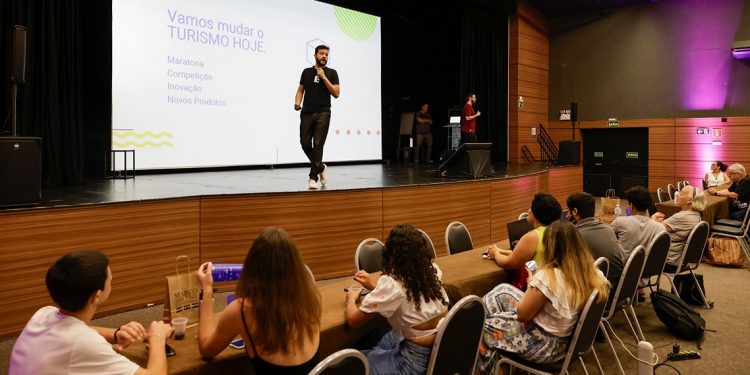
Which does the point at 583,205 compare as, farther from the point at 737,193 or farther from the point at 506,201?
the point at 737,193

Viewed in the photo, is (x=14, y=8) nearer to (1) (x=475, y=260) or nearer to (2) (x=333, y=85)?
(2) (x=333, y=85)

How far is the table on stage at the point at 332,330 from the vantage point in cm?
177

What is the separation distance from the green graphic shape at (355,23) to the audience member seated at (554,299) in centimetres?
785

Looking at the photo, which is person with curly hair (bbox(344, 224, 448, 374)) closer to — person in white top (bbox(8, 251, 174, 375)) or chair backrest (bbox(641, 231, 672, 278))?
person in white top (bbox(8, 251, 174, 375))

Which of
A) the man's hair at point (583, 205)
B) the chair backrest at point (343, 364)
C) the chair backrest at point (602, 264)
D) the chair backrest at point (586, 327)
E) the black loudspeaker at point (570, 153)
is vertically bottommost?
the chair backrest at point (586, 327)

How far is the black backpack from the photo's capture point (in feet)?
12.2

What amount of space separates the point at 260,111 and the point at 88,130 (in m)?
2.47

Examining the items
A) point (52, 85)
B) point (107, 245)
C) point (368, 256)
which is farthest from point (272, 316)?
point (52, 85)

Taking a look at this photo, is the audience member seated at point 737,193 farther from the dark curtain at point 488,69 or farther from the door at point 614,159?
the dark curtain at point 488,69

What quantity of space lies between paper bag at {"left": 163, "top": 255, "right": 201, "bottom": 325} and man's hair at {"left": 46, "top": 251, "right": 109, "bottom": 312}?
1.28ft

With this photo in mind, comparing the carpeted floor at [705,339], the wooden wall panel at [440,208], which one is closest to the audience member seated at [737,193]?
the carpeted floor at [705,339]

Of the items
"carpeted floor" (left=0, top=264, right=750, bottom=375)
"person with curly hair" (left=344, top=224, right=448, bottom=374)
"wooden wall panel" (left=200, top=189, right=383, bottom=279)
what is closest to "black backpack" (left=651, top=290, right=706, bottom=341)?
"carpeted floor" (left=0, top=264, right=750, bottom=375)

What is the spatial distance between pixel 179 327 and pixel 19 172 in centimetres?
261

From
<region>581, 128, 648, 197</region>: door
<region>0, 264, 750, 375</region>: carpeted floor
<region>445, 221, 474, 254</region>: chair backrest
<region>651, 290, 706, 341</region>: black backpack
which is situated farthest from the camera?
<region>581, 128, 648, 197</region>: door
